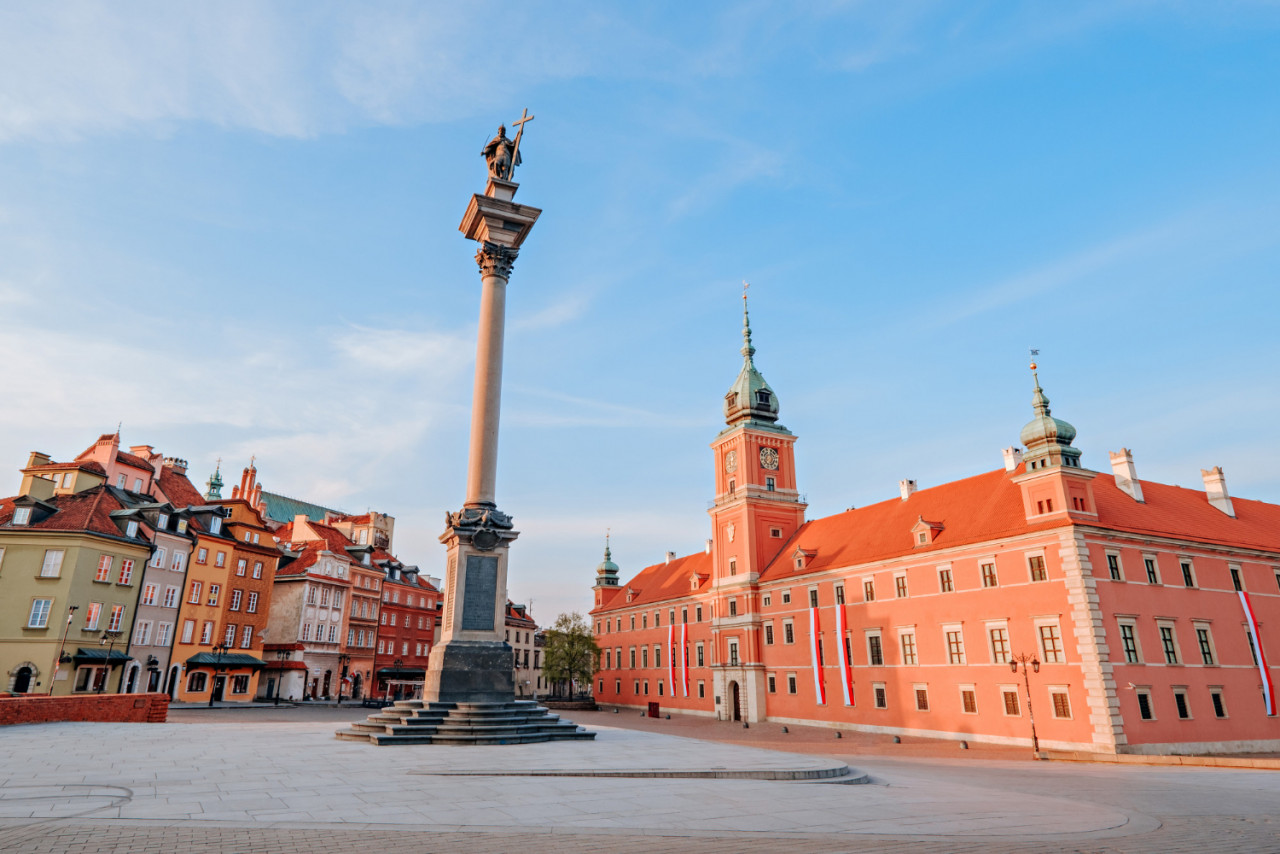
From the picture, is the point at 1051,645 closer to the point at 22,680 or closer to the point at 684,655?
the point at 684,655

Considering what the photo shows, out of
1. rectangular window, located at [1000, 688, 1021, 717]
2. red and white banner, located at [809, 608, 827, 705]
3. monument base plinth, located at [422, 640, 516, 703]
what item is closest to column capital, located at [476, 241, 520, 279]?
monument base plinth, located at [422, 640, 516, 703]

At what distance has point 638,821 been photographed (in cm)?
993

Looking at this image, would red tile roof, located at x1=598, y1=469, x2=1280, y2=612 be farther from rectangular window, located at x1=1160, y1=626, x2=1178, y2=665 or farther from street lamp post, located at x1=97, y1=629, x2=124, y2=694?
street lamp post, located at x1=97, y1=629, x2=124, y2=694

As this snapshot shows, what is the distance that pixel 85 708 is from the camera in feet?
85.9

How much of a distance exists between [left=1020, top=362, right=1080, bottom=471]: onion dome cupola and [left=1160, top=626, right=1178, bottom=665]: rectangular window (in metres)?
9.10

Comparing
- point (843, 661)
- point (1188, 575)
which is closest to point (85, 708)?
point (843, 661)

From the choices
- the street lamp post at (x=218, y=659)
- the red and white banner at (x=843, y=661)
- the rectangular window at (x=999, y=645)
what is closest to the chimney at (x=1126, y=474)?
the rectangular window at (x=999, y=645)

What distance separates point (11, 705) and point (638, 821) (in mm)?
24870

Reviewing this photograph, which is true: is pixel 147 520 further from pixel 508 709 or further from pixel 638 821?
pixel 638 821

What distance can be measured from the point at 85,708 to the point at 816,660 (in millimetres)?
40482

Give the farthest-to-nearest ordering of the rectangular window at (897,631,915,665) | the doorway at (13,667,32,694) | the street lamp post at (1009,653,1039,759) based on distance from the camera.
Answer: the rectangular window at (897,631,915,665) → the doorway at (13,667,32,694) → the street lamp post at (1009,653,1039,759)

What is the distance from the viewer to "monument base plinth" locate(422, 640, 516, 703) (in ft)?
70.2

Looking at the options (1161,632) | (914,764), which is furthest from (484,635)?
(1161,632)

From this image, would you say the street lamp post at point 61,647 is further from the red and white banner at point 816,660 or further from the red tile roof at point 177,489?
the red and white banner at point 816,660
